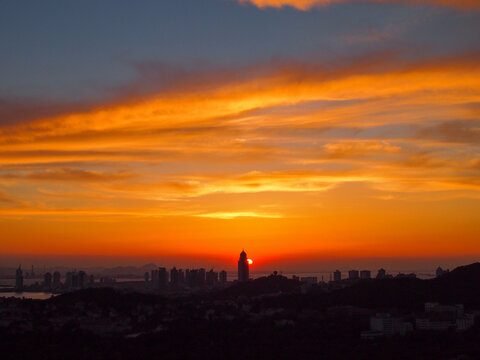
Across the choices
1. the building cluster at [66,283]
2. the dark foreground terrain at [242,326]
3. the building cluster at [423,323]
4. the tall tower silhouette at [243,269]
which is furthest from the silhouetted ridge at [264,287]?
the building cluster at [66,283]

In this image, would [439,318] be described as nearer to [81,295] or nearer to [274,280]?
[81,295]

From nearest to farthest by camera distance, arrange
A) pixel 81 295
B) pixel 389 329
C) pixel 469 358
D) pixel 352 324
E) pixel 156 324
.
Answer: pixel 469 358, pixel 389 329, pixel 352 324, pixel 156 324, pixel 81 295

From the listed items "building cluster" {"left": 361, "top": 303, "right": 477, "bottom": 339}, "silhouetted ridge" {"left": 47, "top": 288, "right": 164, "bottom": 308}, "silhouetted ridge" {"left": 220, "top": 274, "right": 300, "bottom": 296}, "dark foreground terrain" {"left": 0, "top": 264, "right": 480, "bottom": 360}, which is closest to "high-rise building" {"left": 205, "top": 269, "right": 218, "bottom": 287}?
"silhouetted ridge" {"left": 220, "top": 274, "right": 300, "bottom": 296}

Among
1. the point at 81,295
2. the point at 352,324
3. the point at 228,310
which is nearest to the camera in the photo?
the point at 352,324

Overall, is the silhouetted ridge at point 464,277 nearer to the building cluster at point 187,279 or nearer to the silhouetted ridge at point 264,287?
the silhouetted ridge at point 264,287

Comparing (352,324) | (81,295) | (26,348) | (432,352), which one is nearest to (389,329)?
(352,324)
